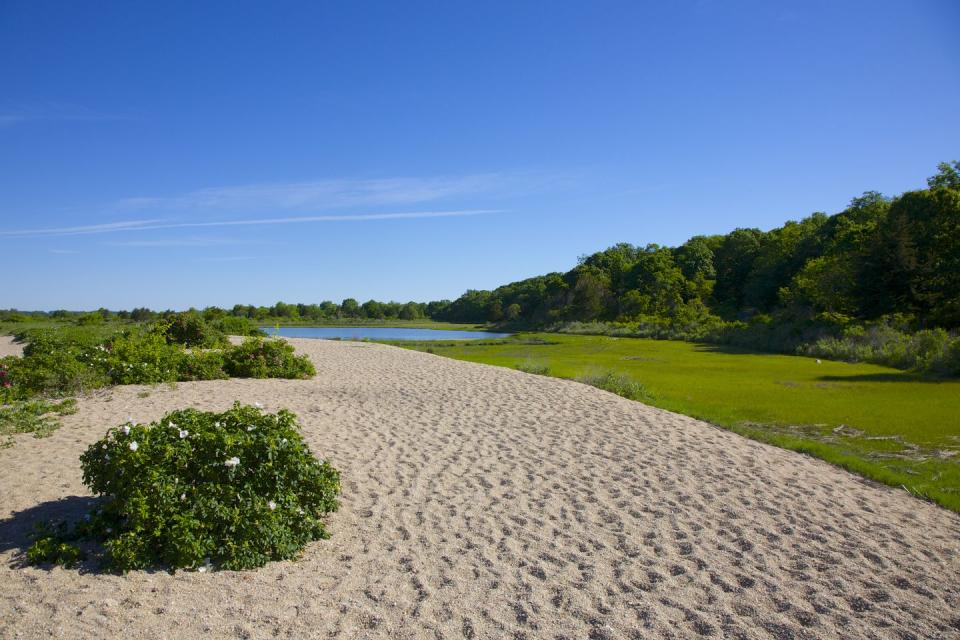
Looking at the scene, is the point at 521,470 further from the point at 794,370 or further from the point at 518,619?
the point at 794,370

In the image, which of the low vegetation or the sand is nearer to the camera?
the sand

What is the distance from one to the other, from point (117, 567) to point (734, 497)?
20.5ft

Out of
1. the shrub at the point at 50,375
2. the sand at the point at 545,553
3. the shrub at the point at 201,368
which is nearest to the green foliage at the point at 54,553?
the sand at the point at 545,553

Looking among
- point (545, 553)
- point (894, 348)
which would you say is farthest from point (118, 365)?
point (894, 348)

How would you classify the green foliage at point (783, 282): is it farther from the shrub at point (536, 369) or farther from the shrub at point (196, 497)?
the shrub at point (196, 497)

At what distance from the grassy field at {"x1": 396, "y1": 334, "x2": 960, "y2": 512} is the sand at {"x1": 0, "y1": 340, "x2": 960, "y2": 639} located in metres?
0.97

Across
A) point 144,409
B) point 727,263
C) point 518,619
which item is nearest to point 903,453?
point 518,619

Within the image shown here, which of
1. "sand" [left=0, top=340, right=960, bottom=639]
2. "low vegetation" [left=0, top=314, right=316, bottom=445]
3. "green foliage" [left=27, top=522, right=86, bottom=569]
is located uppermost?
"low vegetation" [left=0, top=314, right=316, bottom=445]

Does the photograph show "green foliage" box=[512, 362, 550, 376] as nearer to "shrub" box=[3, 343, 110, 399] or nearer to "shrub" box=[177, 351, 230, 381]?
"shrub" box=[177, 351, 230, 381]

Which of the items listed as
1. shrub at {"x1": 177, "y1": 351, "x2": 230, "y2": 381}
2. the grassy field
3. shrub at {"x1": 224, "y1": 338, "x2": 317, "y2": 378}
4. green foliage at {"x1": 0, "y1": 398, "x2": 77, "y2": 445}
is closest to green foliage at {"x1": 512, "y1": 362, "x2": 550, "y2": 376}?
the grassy field

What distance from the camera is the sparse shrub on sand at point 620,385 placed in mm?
14805

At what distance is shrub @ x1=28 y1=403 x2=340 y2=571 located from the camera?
14.6ft

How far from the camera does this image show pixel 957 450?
9.37m

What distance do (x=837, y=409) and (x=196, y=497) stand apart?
1360 centimetres
